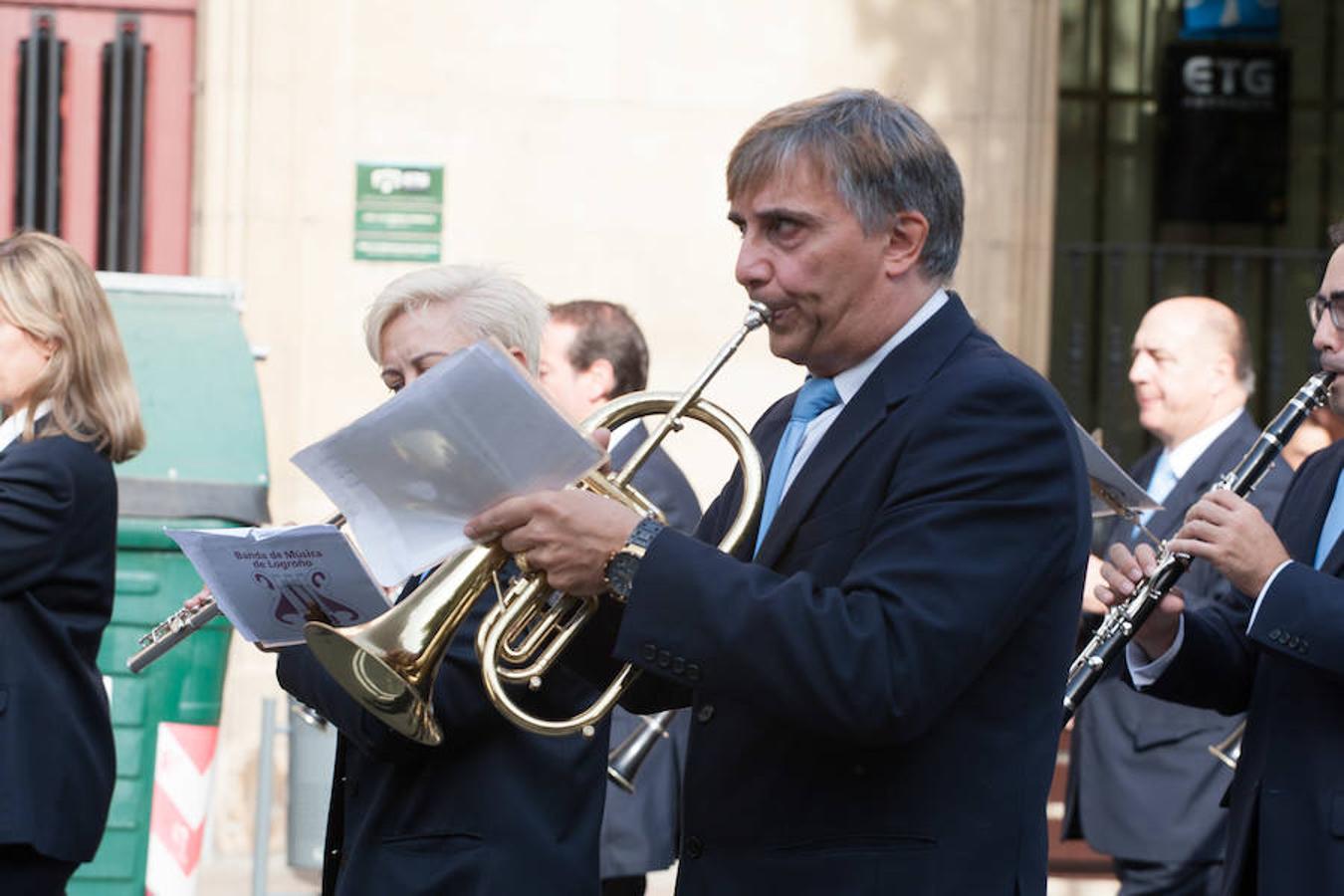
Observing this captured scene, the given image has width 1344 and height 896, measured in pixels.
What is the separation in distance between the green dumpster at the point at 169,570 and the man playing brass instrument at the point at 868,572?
300cm

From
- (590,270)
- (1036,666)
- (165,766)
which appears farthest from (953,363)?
(590,270)

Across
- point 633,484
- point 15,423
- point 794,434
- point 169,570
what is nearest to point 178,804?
point 169,570

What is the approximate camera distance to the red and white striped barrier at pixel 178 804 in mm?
5742

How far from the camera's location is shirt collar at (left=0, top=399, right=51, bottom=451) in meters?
4.59

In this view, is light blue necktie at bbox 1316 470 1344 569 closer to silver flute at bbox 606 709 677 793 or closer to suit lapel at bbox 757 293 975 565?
suit lapel at bbox 757 293 975 565

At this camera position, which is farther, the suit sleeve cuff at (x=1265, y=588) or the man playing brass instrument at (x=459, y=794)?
the suit sleeve cuff at (x=1265, y=588)

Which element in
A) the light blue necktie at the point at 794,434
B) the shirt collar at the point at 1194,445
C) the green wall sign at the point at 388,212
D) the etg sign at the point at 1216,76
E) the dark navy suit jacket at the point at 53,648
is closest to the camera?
the light blue necktie at the point at 794,434

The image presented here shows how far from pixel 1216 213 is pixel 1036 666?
1027 cm

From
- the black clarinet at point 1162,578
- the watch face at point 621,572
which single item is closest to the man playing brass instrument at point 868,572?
the watch face at point 621,572

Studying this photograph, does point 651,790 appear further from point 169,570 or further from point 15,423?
point 15,423

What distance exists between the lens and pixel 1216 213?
12617mm

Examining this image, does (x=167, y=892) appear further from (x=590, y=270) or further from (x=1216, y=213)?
(x=1216, y=213)

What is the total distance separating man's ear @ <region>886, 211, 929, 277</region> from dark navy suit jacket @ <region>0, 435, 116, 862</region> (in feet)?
7.05

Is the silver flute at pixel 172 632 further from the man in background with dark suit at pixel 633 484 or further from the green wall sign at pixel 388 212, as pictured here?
the green wall sign at pixel 388 212
